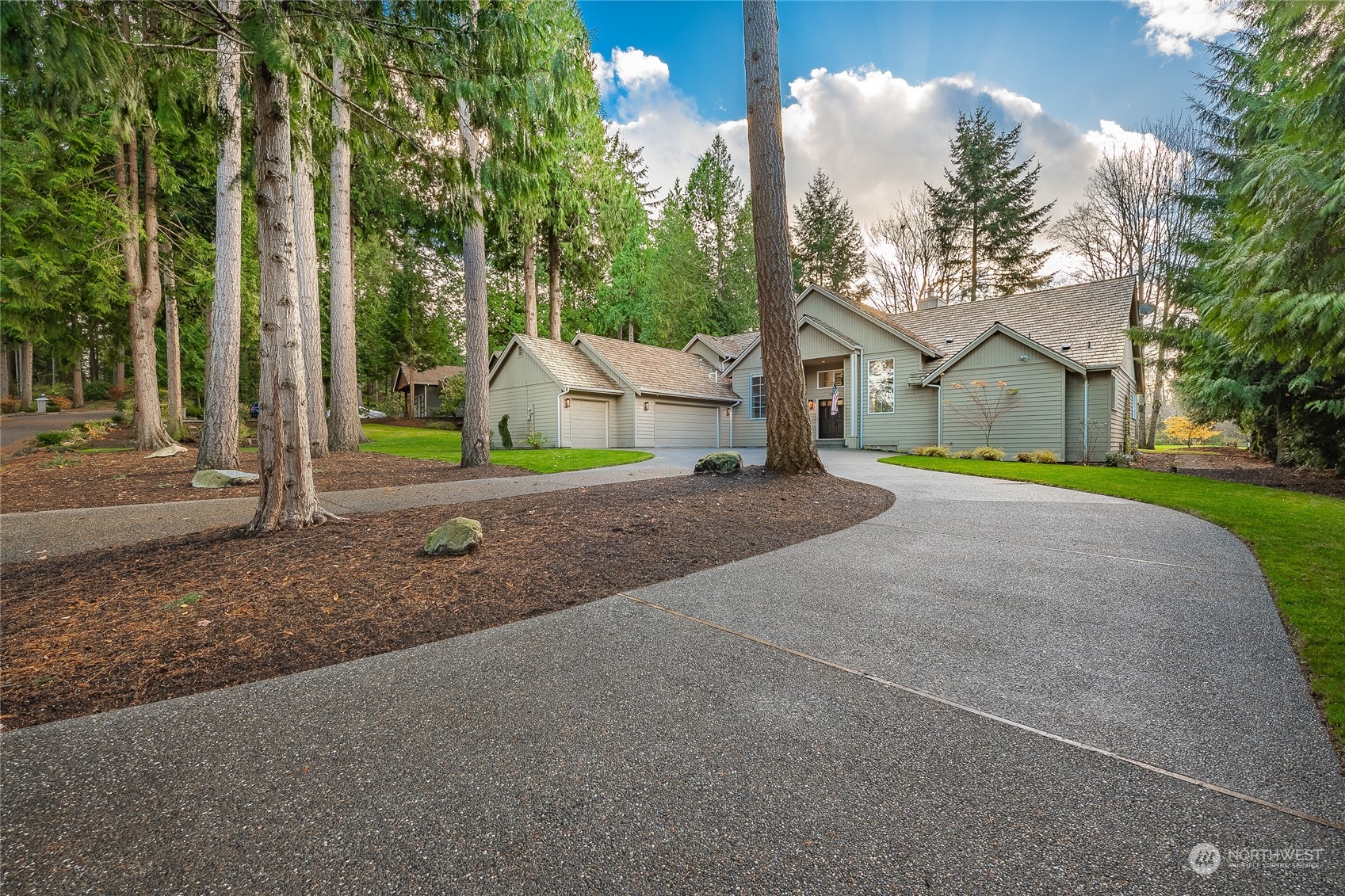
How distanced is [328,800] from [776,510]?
5.15 meters

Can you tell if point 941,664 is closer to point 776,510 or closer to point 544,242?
point 776,510

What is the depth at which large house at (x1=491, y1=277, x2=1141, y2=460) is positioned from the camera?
48.0 ft

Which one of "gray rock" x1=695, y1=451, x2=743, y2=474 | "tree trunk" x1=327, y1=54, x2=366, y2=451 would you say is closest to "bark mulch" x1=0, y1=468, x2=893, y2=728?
"gray rock" x1=695, y1=451, x2=743, y2=474

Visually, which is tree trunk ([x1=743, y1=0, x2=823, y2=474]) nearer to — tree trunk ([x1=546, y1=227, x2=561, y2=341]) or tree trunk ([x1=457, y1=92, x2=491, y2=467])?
tree trunk ([x1=457, y1=92, x2=491, y2=467])

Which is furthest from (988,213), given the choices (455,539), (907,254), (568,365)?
(455,539)

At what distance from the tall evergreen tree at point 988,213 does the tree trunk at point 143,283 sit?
30898 mm

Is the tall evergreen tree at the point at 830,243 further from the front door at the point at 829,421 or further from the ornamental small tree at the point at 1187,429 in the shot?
the ornamental small tree at the point at 1187,429

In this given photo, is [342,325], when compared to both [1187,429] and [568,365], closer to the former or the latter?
[568,365]

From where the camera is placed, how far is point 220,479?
7969mm

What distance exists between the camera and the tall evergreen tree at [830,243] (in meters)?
34.1

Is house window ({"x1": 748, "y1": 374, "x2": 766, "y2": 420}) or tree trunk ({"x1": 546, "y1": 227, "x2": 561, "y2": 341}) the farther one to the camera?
tree trunk ({"x1": 546, "y1": 227, "x2": 561, "y2": 341})

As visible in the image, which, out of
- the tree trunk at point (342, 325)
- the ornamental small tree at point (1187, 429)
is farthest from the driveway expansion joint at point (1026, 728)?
the ornamental small tree at point (1187, 429)

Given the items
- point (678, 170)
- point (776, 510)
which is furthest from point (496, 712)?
point (678, 170)

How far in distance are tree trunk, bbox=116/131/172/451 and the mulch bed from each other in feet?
75.7
